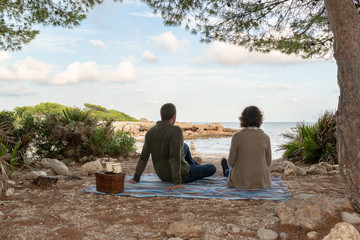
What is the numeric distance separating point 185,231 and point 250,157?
197cm

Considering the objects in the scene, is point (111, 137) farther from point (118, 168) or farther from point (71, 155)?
point (118, 168)

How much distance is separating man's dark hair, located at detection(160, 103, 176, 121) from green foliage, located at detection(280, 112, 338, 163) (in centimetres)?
481

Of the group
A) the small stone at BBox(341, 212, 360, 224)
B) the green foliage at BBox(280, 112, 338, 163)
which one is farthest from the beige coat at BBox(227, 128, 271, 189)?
the green foliage at BBox(280, 112, 338, 163)

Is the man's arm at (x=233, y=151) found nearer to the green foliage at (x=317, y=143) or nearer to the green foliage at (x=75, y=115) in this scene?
the green foliage at (x=317, y=143)

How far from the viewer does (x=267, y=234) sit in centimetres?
281

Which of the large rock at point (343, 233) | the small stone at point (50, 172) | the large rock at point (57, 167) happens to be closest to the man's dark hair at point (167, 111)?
the large rock at point (343, 233)

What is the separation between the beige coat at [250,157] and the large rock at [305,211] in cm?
126

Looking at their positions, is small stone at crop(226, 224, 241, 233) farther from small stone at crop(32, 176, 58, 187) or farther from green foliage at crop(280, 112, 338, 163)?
green foliage at crop(280, 112, 338, 163)

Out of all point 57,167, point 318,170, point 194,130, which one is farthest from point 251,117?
point 194,130

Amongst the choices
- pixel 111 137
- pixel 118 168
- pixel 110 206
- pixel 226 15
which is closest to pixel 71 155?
pixel 111 137

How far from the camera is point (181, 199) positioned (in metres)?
4.09

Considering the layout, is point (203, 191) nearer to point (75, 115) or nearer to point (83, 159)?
point (83, 159)

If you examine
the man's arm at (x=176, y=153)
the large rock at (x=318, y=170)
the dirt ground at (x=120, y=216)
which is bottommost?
the dirt ground at (x=120, y=216)

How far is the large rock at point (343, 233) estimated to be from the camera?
2.62m
